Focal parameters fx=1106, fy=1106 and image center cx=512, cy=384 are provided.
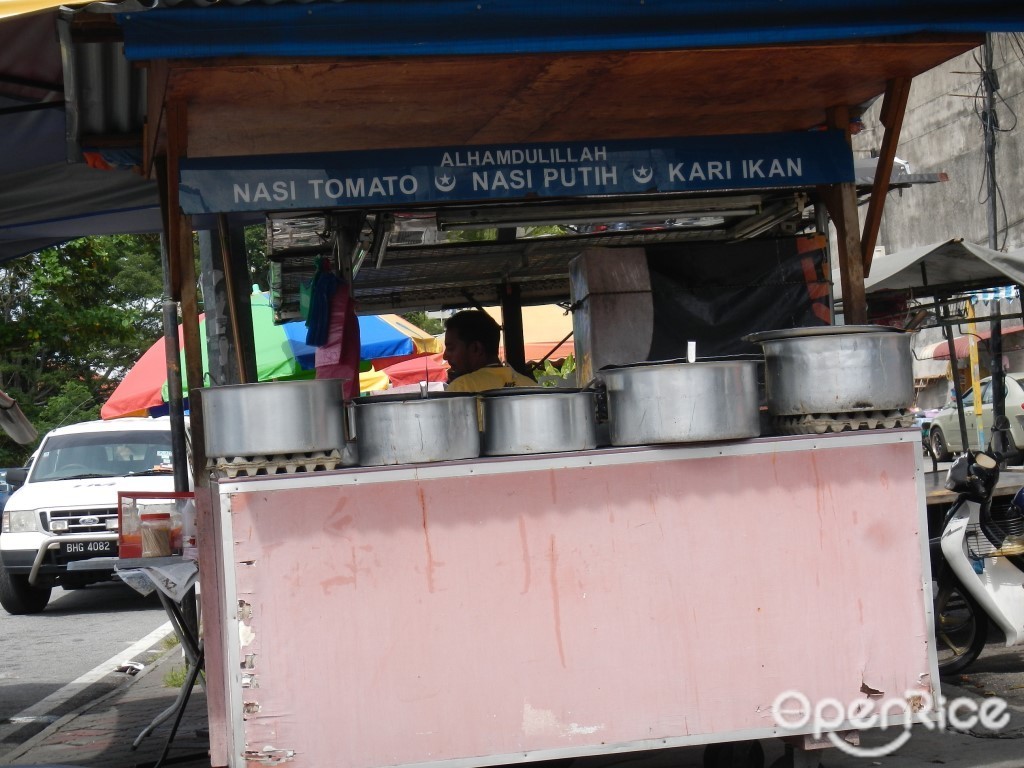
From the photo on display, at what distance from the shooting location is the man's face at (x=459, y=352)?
6004mm

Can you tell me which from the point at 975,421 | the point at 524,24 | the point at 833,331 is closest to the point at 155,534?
the point at 524,24

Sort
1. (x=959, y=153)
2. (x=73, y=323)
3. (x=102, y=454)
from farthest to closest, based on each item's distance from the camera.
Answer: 1. (x=959, y=153)
2. (x=73, y=323)
3. (x=102, y=454)

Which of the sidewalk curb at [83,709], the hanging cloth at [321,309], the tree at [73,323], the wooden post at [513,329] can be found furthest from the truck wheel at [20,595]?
the hanging cloth at [321,309]

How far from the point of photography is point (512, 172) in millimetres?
4980

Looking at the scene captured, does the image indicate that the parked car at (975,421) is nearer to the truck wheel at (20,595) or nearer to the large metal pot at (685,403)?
the truck wheel at (20,595)

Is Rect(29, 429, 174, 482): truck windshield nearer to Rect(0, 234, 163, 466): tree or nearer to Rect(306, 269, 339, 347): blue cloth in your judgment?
Rect(0, 234, 163, 466): tree

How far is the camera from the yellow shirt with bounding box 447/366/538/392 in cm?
556

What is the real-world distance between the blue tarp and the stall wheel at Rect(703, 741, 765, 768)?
273cm

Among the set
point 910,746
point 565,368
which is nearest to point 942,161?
point 565,368

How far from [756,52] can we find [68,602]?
11449 millimetres

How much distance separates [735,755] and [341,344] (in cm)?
288

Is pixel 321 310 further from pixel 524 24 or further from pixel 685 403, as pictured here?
pixel 685 403

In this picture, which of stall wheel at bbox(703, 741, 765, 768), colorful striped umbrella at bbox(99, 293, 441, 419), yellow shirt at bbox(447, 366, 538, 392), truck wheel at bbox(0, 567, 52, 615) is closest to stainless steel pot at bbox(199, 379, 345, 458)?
yellow shirt at bbox(447, 366, 538, 392)

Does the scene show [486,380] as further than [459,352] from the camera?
No
